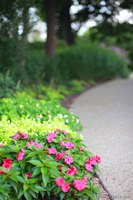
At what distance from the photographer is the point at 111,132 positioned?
6836mm

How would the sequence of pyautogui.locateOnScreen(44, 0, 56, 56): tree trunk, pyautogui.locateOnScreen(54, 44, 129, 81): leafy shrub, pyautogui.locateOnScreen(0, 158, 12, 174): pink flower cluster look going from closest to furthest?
pyautogui.locateOnScreen(0, 158, 12, 174): pink flower cluster, pyautogui.locateOnScreen(54, 44, 129, 81): leafy shrub, pyautogui.locateOnScreen(44, 0, 56, 56): tree trunk

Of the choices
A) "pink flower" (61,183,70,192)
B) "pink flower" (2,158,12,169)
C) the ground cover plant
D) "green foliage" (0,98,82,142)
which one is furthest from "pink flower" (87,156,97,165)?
"green foliage" (0,98,82,142)

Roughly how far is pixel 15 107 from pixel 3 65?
4.09m

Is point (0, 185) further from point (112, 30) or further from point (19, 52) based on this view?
point (112, 30)

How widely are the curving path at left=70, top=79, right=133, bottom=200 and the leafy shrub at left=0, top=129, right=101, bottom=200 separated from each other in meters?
0.40

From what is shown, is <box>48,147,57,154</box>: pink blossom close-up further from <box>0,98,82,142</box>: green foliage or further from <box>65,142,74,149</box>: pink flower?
<box>0,98,82,142</box>: green foliage

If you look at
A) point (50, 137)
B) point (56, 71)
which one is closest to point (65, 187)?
point (50, 137)

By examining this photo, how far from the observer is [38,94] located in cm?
1043

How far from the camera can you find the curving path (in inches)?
176

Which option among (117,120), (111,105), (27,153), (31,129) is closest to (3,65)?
(111,105)

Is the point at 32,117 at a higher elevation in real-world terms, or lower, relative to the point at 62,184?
higher

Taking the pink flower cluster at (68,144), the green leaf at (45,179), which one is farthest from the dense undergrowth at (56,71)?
the green leaf at (45,179)

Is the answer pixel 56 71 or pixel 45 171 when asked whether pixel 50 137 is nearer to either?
pixel 45 171

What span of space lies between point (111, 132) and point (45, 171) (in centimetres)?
326
